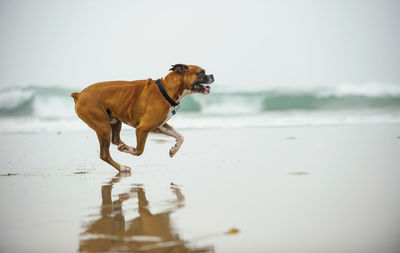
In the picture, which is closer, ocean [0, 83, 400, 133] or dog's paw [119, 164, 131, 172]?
dog's paw [119, 164, 131, 172]

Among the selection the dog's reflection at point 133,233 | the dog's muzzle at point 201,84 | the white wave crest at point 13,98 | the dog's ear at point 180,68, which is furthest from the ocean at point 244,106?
the dog's reflection at point 133,233

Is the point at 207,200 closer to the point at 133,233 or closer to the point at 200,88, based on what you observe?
the point at 133,233

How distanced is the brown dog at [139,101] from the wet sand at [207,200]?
55 centimetres

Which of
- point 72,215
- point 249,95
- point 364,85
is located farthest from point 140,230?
point 364,85

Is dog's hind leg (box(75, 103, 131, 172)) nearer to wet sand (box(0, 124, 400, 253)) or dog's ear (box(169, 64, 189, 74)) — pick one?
wet sand (box(0, 124, 400, 253))

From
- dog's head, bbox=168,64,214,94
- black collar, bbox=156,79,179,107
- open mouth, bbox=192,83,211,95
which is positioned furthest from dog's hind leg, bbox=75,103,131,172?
open mouth, bbox=192,83,211,95

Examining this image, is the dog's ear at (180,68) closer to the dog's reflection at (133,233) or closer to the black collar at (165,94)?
the black collar at (165,94)

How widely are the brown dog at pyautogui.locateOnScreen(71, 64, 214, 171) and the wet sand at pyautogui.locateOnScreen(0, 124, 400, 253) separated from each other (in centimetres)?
55

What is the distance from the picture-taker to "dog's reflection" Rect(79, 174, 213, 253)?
3008mm

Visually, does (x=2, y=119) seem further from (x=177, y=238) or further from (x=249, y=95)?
(x=177, y=238)

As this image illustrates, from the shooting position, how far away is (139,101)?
606cm

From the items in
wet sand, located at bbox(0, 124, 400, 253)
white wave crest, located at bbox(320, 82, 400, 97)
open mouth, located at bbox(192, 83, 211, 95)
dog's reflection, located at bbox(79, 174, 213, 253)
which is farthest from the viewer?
white wave crest, located at bbox(320, 82, 400, 97)

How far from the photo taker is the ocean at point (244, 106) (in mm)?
15023

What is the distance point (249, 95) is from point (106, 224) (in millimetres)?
18380
